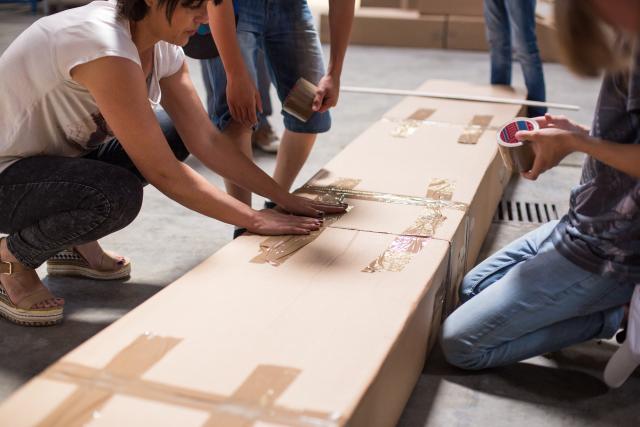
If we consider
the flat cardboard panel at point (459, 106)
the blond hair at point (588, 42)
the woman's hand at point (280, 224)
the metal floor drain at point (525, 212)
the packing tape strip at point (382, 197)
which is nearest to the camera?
the blond hair at point (588, 42)

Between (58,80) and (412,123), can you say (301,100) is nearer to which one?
(412,123)

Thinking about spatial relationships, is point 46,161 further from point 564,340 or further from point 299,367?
point 564,340

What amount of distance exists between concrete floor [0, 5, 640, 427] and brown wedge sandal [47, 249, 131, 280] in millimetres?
25

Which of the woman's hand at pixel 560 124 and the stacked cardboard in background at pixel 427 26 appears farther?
the stacked cardboard in background at pixel 427 26

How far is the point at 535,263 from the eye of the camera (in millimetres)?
1729

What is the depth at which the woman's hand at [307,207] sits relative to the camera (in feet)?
6.52

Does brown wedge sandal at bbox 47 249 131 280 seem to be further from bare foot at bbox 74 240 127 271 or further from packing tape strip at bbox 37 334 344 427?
packing tape strip at bbox 37 334 344 427

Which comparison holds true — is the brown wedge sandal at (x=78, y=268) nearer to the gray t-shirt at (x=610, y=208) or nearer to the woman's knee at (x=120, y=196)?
the woman's knee at (x=120, y=196)

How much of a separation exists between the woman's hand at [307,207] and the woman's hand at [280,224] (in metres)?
0.05

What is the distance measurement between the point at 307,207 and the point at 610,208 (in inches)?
28.9

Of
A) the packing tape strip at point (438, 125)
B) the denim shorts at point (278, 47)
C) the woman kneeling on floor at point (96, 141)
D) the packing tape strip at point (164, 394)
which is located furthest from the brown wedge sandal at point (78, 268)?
the packing tape strip at point (438, 125)

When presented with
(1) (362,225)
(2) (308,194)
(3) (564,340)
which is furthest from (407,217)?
(3) (564,340)

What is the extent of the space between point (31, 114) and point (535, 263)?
1187mm

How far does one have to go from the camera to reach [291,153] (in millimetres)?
Result: 2574
